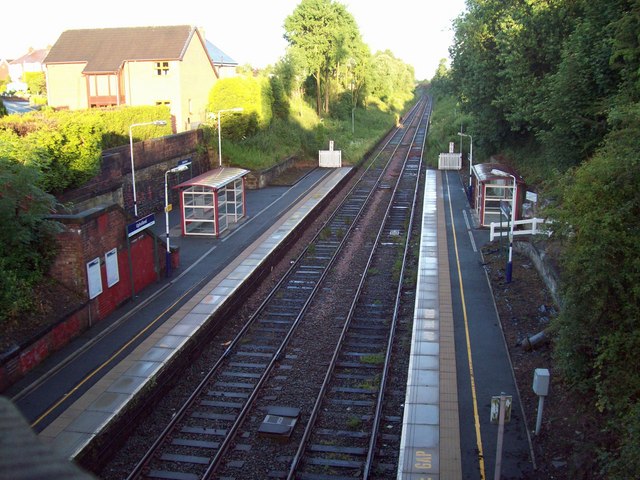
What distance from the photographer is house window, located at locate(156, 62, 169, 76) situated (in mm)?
40000

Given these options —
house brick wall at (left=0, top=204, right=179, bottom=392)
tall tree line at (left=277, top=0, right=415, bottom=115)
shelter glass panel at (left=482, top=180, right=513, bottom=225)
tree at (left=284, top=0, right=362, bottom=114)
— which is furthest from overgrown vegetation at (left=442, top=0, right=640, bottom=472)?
tree at (left=284, top=0, right=362, bottom=114)

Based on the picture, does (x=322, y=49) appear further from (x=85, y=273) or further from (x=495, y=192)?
(x=85, y=273)

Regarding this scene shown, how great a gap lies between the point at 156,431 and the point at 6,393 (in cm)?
312

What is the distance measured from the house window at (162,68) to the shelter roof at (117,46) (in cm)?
41

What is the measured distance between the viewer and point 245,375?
1312 centimetres

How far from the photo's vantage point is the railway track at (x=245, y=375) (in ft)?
33.1

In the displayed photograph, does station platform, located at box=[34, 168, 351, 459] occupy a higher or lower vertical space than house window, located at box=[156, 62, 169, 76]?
lower

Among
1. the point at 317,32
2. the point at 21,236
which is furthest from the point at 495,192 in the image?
the point at 317,32

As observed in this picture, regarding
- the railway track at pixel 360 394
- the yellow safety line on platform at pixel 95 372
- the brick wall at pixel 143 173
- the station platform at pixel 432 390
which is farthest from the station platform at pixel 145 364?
the station platform at pixel 432 390

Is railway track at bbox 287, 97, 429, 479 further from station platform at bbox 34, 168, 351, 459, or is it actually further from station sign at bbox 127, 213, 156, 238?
station sign at bbox 127, 213, 156, 238

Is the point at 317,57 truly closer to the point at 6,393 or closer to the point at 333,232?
the point at 333,232

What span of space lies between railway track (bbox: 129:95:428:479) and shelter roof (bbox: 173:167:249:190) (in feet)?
13.8

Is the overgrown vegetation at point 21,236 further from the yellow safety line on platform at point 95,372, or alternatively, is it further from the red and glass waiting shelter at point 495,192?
the red and glass waiting shelter at point 495,192

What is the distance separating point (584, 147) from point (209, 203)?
15615 mm
